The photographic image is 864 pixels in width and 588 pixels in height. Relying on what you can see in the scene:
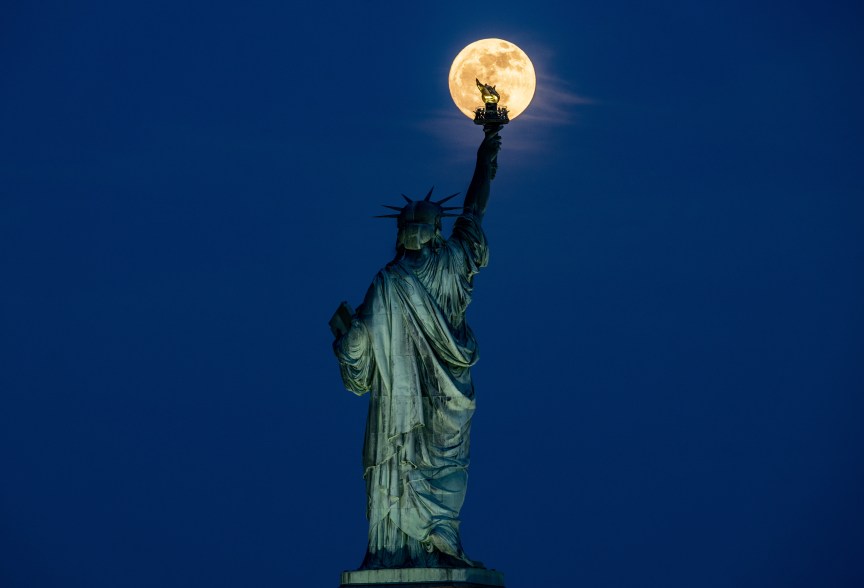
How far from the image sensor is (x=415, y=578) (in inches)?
702

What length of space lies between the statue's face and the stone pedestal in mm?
3371

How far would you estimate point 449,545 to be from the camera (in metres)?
18.2

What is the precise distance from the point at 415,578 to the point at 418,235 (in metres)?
3.55

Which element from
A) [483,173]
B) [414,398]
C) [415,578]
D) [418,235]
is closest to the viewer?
[415,578]

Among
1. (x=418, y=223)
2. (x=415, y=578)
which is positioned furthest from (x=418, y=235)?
(x=415, y=578)

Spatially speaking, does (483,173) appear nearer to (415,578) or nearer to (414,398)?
(414,398)

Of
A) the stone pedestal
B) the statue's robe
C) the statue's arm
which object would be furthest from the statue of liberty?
the statue's arm

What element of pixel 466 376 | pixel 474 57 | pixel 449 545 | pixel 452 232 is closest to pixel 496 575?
pixel 449 545

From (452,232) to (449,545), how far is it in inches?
132

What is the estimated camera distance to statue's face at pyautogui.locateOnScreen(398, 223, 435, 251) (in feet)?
62.0

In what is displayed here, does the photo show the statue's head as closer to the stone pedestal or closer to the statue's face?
the statue's face

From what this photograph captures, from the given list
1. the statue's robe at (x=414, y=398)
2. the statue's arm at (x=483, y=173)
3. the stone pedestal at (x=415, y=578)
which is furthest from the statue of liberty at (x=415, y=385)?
the statue's arm at (x=483, y=173)

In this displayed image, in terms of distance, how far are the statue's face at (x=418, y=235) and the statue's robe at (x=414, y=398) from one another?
14 cm

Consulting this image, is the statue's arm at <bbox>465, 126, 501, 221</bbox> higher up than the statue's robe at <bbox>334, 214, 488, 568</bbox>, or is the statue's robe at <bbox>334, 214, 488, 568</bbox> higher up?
the statue's arm at <bbox>465, 126, 501, 221</bbox>
